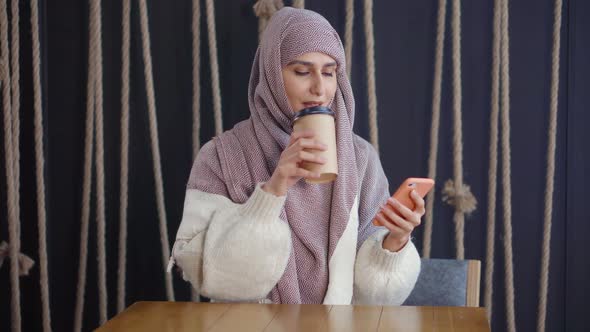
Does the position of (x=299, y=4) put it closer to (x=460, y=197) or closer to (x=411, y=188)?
(x=460, y=197)

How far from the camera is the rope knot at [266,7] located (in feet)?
7.27

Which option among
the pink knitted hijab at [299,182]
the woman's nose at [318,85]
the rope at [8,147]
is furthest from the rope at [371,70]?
the rope at [8,147]

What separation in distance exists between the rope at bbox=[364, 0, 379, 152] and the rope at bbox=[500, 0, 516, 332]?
0.33 metres

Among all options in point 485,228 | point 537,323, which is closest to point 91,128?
point 485,228

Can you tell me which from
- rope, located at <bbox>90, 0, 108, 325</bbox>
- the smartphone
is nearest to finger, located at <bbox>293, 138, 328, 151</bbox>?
the smartphone

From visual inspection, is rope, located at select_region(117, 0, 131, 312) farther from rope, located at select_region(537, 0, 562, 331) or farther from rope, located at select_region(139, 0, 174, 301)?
rope, located at select_region(537, 0, 562, 331)

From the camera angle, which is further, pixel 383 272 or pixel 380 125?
pixel 380 125

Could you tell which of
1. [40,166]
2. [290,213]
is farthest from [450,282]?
[40,166]

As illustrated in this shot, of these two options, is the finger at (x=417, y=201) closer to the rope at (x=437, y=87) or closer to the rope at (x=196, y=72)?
the rope at (x=437, y=87)

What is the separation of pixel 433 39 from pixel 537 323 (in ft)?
2.63

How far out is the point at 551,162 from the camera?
2172mm

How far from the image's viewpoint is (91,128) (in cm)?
229

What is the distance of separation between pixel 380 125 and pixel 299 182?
1.44 feet

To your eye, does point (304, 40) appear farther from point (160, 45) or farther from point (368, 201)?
point (160, 45)
